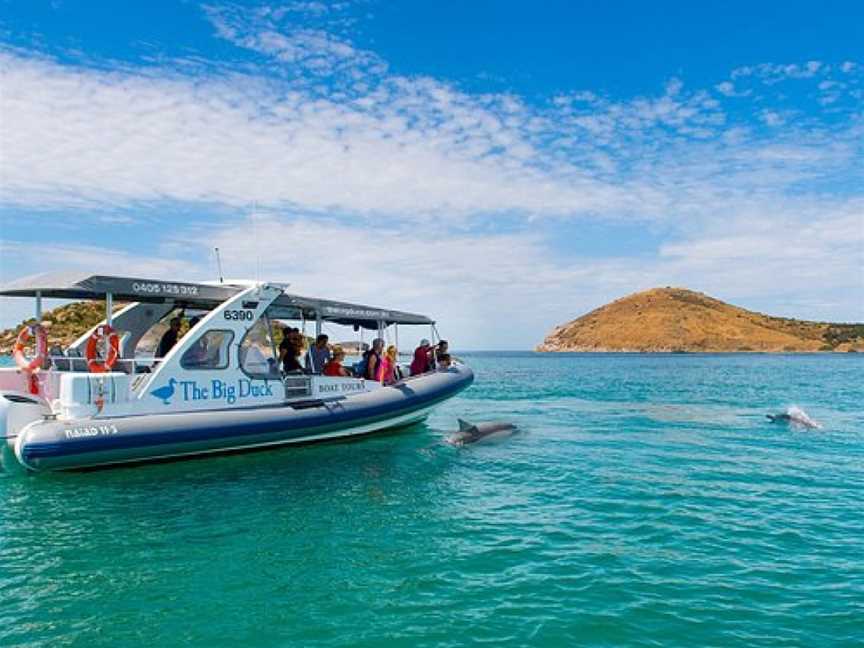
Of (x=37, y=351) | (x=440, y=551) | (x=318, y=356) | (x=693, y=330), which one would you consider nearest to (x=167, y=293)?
(x=37, y=351)

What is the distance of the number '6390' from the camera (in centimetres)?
1369

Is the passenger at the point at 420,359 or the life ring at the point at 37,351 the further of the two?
the passenger at the point at 420,359

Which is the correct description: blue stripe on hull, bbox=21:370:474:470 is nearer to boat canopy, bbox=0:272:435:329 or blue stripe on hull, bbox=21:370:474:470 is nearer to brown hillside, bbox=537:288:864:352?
boat canopy, bbox=0:272:435:329

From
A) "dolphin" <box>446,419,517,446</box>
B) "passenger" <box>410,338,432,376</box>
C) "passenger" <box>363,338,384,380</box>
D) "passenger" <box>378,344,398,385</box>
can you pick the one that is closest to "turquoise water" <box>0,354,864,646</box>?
"dolphin" <box>446,419,517,446</box>

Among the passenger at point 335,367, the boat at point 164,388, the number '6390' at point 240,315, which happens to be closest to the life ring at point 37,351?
the boat at point 164,388

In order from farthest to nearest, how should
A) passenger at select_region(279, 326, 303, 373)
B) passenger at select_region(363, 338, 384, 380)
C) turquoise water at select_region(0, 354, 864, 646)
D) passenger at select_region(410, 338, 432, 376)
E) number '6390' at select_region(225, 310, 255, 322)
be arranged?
1. passenger at select_region(410, 338, 432, 376)
2. passenger at select_region(363, 338, 384, 380)
3. passenger at select_region(279, 326, 303, 373)
4. number '6390' at select_region(225, 310, 255, 322)
5. turquoise water at select_region(0, 354, 864, 646)

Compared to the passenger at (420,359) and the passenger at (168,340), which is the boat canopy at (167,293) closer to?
the passenger at (168,340)

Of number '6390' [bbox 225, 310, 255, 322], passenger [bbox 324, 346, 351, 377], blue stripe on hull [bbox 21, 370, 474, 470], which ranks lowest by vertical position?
blue stripe on hull [bbox 21, 370, 474, 470]

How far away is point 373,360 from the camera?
17.5 meters

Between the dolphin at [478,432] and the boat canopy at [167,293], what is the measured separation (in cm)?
398

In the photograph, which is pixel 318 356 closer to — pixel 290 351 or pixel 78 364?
pixel 290 351

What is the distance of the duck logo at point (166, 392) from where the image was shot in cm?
1278

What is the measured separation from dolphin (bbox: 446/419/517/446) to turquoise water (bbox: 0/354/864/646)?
4.30ft

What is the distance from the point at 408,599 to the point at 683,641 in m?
2.62
